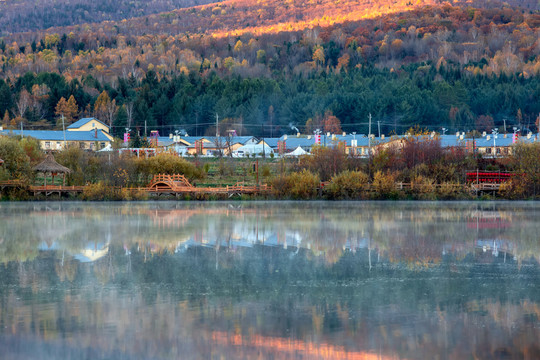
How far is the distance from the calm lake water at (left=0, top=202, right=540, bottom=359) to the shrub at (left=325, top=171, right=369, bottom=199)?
58.3 ft

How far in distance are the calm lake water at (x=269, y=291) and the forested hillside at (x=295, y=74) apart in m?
66.0

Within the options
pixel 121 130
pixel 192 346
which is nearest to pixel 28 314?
pixel 192 346

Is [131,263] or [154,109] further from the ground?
[154,109]

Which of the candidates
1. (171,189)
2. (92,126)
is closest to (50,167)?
(171,189)

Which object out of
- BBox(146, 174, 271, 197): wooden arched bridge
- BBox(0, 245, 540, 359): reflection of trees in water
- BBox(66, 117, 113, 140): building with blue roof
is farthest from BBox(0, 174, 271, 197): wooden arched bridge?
BBox(66, 117, 113, 140): building with blue roof

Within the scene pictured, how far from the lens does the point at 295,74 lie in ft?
427

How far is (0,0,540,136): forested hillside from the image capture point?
312ft

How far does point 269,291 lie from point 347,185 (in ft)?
105

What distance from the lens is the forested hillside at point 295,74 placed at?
95.0 metres

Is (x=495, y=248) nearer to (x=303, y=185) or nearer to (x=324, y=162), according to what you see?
(x=303, y=185)

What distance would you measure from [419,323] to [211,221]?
62.8 feet

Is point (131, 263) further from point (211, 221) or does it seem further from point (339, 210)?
point (339, 210)

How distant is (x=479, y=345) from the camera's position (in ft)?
37.4

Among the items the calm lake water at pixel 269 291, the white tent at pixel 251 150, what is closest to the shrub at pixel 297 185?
the calm lake water at pixel 269 291
